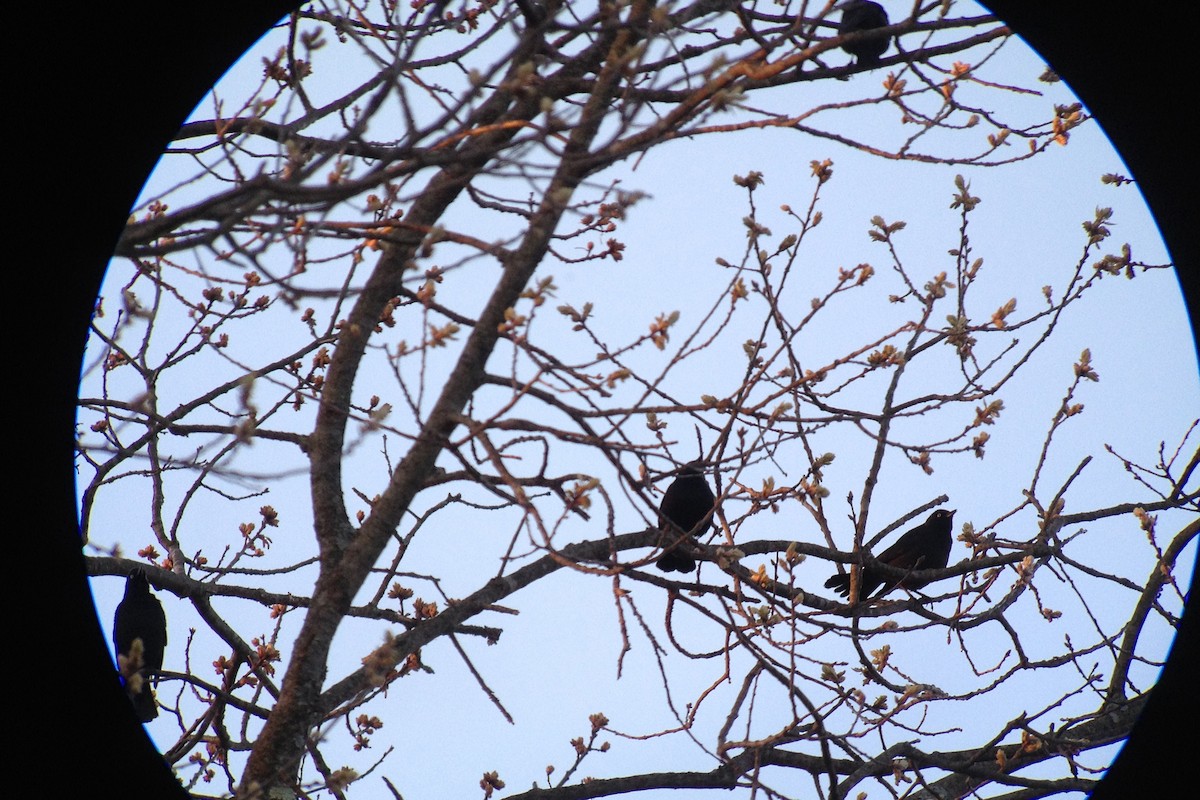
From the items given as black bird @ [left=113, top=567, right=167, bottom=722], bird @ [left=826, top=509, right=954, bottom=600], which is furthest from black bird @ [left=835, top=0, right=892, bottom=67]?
black bird @ [left=113, top=567, right=167, bottom=722]

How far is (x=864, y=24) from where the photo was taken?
427 cm

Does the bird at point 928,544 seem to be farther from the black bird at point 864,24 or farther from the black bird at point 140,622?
the black bird at point 140,622

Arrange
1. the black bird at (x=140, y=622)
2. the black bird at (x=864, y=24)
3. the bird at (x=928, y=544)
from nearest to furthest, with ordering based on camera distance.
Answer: the black bird at (x=864, y=24) < the black bird at (x=140, y=622) < the bird at (x=928, y=544)

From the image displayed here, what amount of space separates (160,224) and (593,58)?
1.75m

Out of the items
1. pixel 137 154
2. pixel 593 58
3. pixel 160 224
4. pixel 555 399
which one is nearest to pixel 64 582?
pixel 160 224

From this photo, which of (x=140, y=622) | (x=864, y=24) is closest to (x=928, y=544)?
(x=864, y=24)

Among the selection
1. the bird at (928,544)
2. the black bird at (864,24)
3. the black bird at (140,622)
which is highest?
the black bird at (864,24)

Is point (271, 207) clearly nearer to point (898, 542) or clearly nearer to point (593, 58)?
point (593, 58)

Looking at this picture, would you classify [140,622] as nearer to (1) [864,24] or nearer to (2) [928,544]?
(2) [928,544]

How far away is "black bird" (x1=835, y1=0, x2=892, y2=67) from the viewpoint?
3700mm

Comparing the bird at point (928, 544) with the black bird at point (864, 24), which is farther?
the bird at point (928, 544)

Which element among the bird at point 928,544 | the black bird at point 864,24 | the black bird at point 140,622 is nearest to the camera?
the black bird at point 864,24

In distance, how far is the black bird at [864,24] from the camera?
3700 mm

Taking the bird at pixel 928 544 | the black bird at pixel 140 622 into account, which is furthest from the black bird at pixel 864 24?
the black bird at pixel 140 622
